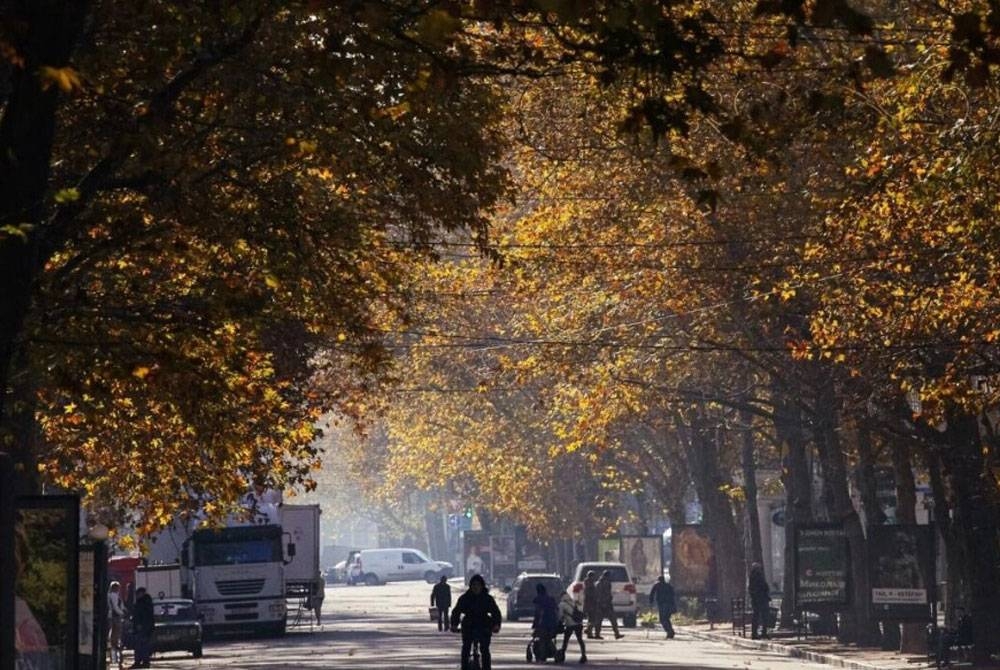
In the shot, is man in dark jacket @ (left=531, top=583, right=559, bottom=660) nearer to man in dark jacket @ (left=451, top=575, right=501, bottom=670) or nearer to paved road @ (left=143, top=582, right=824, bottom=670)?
paved road @ (left=143, top=582, right=824, bottom=670)

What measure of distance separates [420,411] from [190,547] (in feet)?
63.6

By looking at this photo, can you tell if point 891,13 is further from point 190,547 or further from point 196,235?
point 190,547

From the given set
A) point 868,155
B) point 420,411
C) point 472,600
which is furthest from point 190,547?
point 868,155

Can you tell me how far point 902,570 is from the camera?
129 ft

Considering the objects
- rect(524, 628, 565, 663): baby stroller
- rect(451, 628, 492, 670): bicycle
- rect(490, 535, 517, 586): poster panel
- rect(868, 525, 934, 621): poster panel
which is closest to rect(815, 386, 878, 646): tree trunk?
rect(868, 525, 934, 621): poster panel

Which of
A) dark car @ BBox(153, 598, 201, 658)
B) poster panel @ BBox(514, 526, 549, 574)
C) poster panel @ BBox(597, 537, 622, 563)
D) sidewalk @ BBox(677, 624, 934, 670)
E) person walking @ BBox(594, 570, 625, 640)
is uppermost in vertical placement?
poster panel @ BBox(514, 526, 549, 574)

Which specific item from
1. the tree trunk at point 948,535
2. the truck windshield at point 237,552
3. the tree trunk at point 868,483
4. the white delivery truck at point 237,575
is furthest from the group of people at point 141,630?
the tree trunk at point 948,535

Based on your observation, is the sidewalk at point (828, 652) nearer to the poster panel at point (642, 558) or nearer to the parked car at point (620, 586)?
the parked car at point (620, 586)

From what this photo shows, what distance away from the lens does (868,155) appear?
79.3ft

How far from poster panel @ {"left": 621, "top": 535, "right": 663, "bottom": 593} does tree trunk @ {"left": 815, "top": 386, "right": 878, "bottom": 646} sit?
22.8 meters

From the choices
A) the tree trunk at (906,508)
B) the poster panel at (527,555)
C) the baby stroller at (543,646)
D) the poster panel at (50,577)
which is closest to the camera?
the poster panel at (50,577)

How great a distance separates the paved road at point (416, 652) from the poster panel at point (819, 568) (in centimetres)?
146

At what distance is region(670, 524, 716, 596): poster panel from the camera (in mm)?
61031

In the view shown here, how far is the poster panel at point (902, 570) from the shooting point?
3938cm
